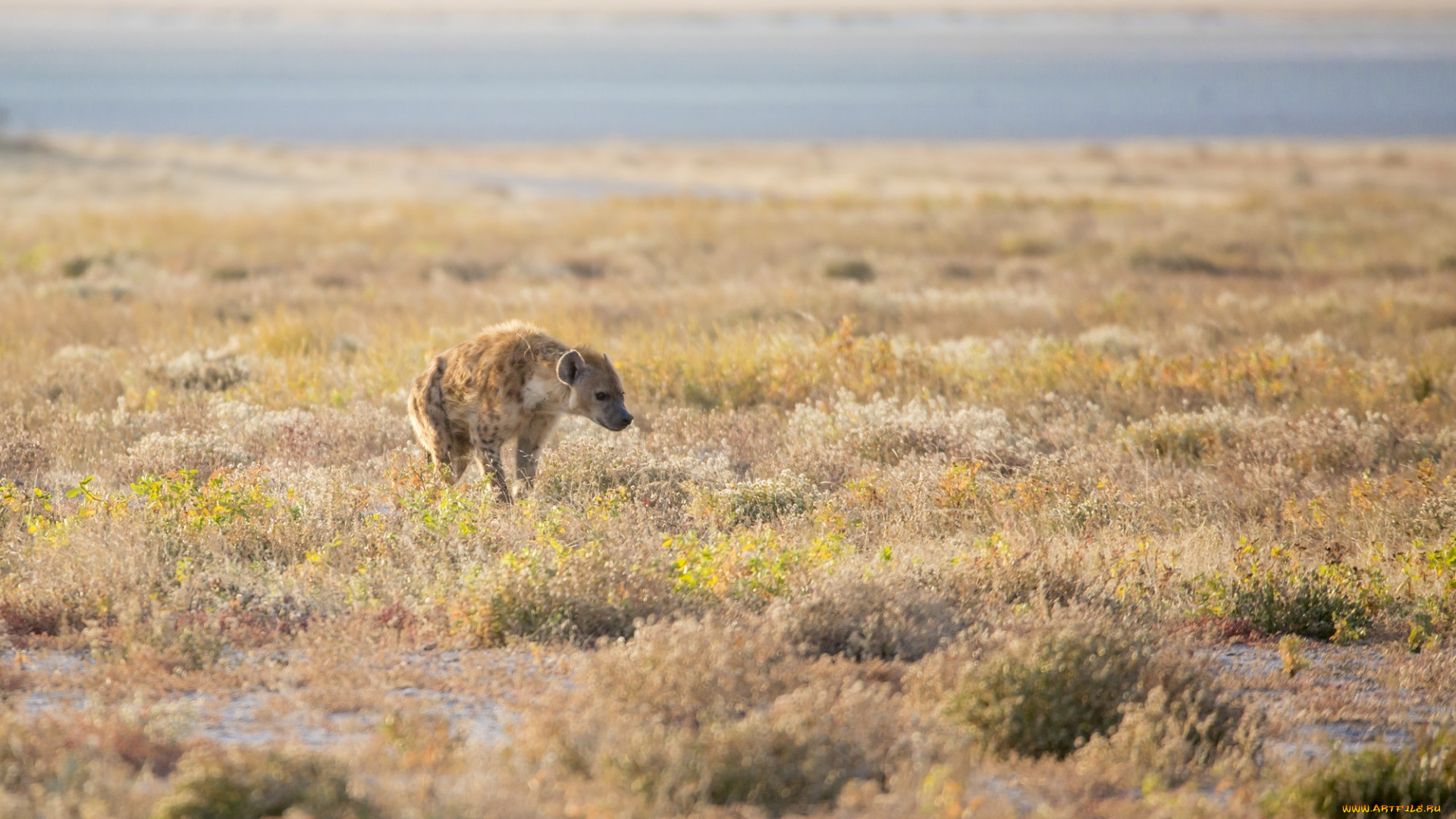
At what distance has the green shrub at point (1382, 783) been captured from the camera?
4406 mm

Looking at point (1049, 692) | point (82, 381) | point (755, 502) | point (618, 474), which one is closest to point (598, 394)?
point (618, 474)

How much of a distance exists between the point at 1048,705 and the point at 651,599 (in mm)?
2013

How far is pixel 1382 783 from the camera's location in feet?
14.8

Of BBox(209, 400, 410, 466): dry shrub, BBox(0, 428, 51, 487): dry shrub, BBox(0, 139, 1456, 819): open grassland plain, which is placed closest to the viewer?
BBox(0, 139, 1456, 819): open grassland plain

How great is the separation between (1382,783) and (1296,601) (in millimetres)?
2130

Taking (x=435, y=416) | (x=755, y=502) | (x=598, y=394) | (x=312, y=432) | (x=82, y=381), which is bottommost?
(x=755, y=502)

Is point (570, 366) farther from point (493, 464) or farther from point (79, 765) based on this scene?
point (79, 765)

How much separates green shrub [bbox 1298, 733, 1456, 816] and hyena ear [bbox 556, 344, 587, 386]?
186 inches

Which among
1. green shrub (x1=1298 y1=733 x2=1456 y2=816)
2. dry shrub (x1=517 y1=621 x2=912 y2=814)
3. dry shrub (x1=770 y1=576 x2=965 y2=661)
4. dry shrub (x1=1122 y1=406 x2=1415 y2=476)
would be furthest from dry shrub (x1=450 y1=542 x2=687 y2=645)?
dry shrub (x1=1122 y1=406 x2=1415 y2=476)

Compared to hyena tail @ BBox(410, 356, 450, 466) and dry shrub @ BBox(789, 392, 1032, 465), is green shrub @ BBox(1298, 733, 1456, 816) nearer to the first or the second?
dry shrub @ BBox(789, 392, 1032, 465)

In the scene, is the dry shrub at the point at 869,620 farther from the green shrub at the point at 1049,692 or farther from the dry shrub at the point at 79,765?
the dry shrub at the point at 79,765

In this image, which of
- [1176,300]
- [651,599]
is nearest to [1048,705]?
[651,599]

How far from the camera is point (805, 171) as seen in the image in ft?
205

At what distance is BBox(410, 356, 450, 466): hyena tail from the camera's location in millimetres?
8078
